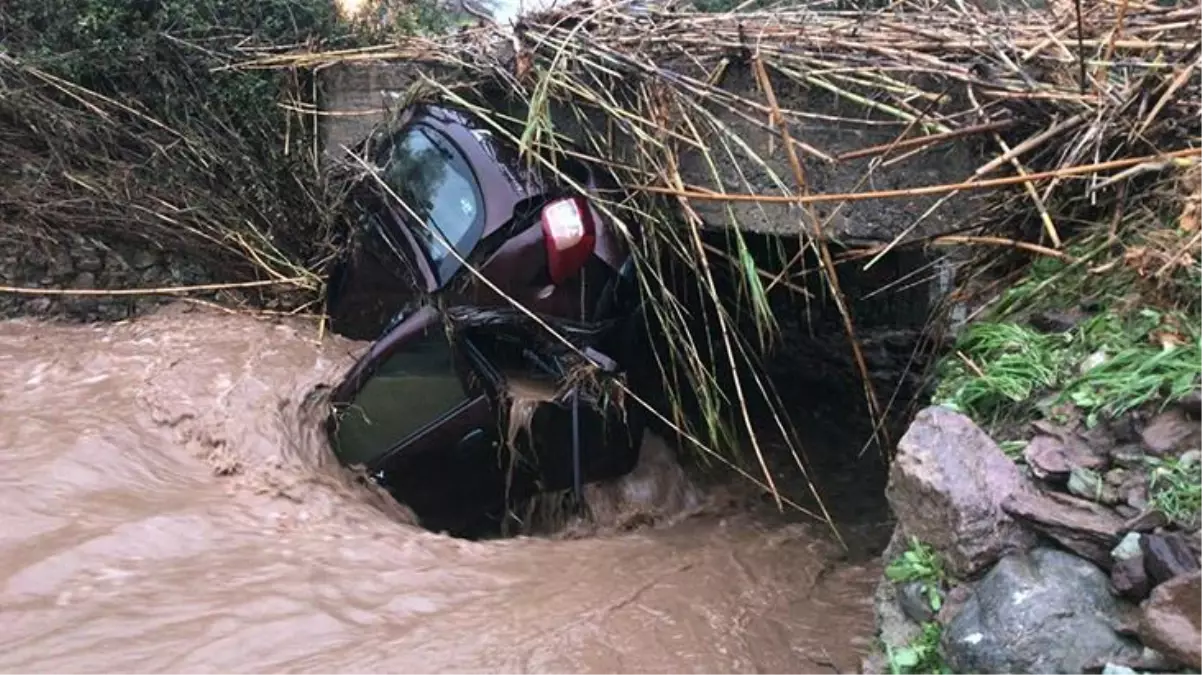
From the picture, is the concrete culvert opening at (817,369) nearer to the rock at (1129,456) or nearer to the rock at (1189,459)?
the rock at (1129,456)

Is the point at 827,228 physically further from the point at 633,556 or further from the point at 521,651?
the point at 521,651

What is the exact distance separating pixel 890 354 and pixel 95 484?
5.11 m

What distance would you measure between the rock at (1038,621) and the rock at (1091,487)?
0.18 metres

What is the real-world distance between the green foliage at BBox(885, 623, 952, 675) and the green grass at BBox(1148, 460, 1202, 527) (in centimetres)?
59

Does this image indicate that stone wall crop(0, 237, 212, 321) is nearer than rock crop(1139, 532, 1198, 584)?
No

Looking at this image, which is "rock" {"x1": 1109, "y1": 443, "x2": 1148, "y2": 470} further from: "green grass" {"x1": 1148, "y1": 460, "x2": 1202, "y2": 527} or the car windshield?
the car windshield

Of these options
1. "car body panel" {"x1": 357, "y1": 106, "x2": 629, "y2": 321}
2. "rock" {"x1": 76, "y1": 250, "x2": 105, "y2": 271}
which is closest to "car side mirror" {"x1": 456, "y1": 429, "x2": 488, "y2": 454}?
"car body panel" {"x1": 357, "y1": 106, "x2": 629, "y2": 321}

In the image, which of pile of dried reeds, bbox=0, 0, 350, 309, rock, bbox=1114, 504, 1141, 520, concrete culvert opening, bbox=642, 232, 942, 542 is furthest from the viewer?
pile of dried reeds, bbox=0, 0, 350, 309

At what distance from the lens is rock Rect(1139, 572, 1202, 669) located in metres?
2.11

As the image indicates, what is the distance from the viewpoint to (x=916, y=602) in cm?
276

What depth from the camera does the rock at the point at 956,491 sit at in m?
2.60

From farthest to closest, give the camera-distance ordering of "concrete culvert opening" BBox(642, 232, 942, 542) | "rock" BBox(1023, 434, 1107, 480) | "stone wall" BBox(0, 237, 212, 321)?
"stone wall" BBox(0, 237, 212, 321) → "concrete culvert opening" BBox(642, 232, 942, 542) → "rock" BBox(1023, 434, 1107, 480)

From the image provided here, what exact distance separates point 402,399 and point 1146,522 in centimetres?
297

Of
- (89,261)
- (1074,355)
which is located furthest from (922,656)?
(89,261)
